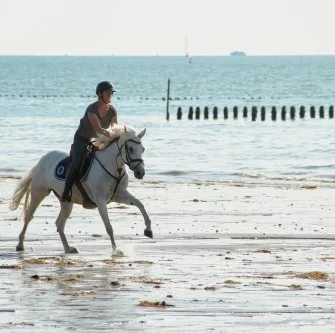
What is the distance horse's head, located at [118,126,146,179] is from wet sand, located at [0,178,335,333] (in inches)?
43.9

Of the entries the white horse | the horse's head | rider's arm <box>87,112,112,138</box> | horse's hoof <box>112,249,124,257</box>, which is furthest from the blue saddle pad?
horse's hoof <box>112,249,124,257</box>

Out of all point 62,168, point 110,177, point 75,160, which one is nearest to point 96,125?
point 75,160

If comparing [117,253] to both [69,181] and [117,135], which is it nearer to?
[69,181]

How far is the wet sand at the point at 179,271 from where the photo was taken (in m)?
11.4

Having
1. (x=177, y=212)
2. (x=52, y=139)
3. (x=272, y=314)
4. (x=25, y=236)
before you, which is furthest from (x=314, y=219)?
(x=52, y=139)

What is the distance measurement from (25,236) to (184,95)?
108 metres

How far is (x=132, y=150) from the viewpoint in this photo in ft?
54.0

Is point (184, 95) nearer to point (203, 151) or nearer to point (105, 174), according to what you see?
point (203, 151)

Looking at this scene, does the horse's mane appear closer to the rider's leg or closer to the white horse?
the white horse

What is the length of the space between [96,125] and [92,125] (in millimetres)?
72

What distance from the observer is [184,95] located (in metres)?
126

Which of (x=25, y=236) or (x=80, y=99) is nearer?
(x=25, y=236)

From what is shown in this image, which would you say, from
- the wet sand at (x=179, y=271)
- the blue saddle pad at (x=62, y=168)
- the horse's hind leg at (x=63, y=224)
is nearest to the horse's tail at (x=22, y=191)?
the wet sand at (x=179, y=271)

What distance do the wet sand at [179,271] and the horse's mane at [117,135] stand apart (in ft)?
4.64
